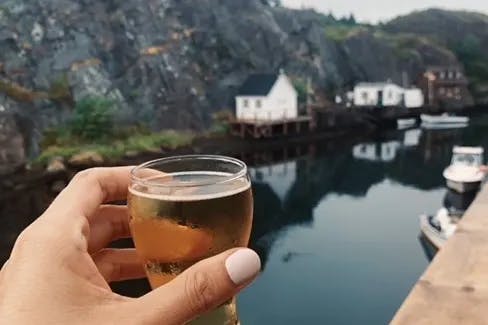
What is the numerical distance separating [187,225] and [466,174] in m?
12.1

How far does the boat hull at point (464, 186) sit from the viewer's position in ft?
38.3

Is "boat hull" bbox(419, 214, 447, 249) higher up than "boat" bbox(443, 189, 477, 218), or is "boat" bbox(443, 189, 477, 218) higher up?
"boat" bbox(443, 189, 477, 218)

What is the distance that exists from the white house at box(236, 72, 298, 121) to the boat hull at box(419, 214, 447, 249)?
2015 centimetres

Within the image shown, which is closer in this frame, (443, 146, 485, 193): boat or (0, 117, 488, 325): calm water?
(0, 117, 488, 325): calm water

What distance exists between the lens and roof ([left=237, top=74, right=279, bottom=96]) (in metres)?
32.7

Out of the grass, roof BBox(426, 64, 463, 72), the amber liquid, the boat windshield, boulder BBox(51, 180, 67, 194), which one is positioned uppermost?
roof BBox(426, 64, 463, 72)

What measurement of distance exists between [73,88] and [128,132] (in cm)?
437

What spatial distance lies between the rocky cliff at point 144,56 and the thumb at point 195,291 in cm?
2550

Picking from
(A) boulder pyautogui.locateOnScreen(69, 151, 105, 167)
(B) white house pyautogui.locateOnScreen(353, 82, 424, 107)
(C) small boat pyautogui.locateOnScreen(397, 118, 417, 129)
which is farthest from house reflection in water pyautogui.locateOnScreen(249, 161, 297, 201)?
(B) white house pyautogui.locateOnScreen(353, 82, 424, 107)

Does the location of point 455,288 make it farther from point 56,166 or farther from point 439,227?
point 56,166

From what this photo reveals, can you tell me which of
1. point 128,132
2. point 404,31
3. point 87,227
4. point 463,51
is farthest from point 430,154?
point 404,31

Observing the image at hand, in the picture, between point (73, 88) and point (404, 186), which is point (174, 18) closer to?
point (73, 88)

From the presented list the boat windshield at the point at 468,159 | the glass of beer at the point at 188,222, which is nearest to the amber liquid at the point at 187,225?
the glass of beer at the point at 188,222

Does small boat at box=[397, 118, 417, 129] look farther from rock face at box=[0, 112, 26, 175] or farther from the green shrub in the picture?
rock face at box=[0, 112, 26, 175]
